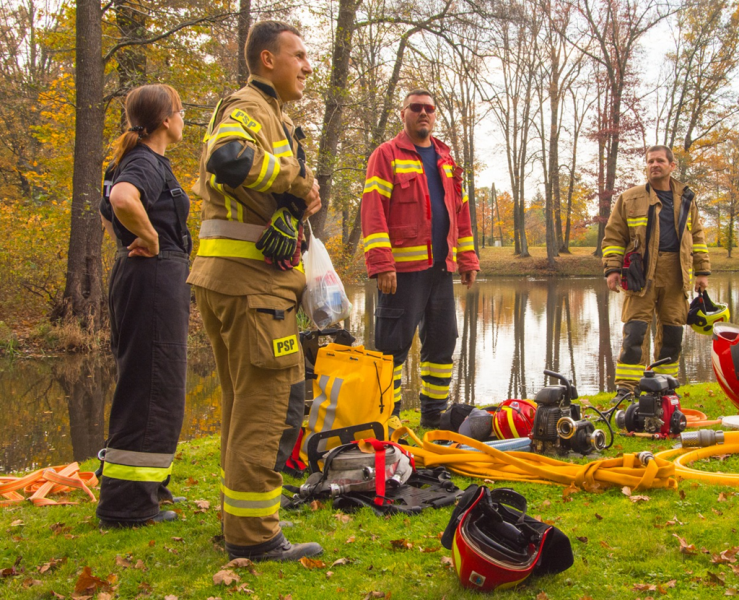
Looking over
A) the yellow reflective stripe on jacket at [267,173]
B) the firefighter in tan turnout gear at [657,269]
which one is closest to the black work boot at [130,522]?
the yellow reflective stripe on jacket at [267,173]

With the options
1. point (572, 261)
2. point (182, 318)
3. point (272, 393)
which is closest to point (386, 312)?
point (182, 318)

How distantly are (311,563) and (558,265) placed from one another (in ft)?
119

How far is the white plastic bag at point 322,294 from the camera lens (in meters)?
3.11

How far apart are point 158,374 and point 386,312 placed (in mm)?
2401

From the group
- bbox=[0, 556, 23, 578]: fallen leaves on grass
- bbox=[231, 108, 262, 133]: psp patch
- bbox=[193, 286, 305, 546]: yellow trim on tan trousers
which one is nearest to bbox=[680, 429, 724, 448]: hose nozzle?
bbox=[193, 286, 305, 546]: yellow trim on tan trousers

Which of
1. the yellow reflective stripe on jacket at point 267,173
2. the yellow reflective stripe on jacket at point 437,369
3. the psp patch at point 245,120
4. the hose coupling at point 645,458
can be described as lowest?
the hose coupling at point 645,458

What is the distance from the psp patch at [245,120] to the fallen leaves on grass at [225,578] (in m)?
1.89

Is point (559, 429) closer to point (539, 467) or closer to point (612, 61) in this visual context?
point (539, 467)

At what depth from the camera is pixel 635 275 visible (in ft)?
21.8

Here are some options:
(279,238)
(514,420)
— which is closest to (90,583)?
(279,238)

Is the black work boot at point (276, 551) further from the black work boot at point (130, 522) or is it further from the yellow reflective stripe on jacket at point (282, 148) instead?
the yellow reflective stripe on jacket at point (282, 148)

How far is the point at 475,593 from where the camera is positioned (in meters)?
2.58

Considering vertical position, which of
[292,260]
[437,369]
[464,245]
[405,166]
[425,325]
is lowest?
[437,369]

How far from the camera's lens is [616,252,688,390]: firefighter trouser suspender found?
6.69 metres
